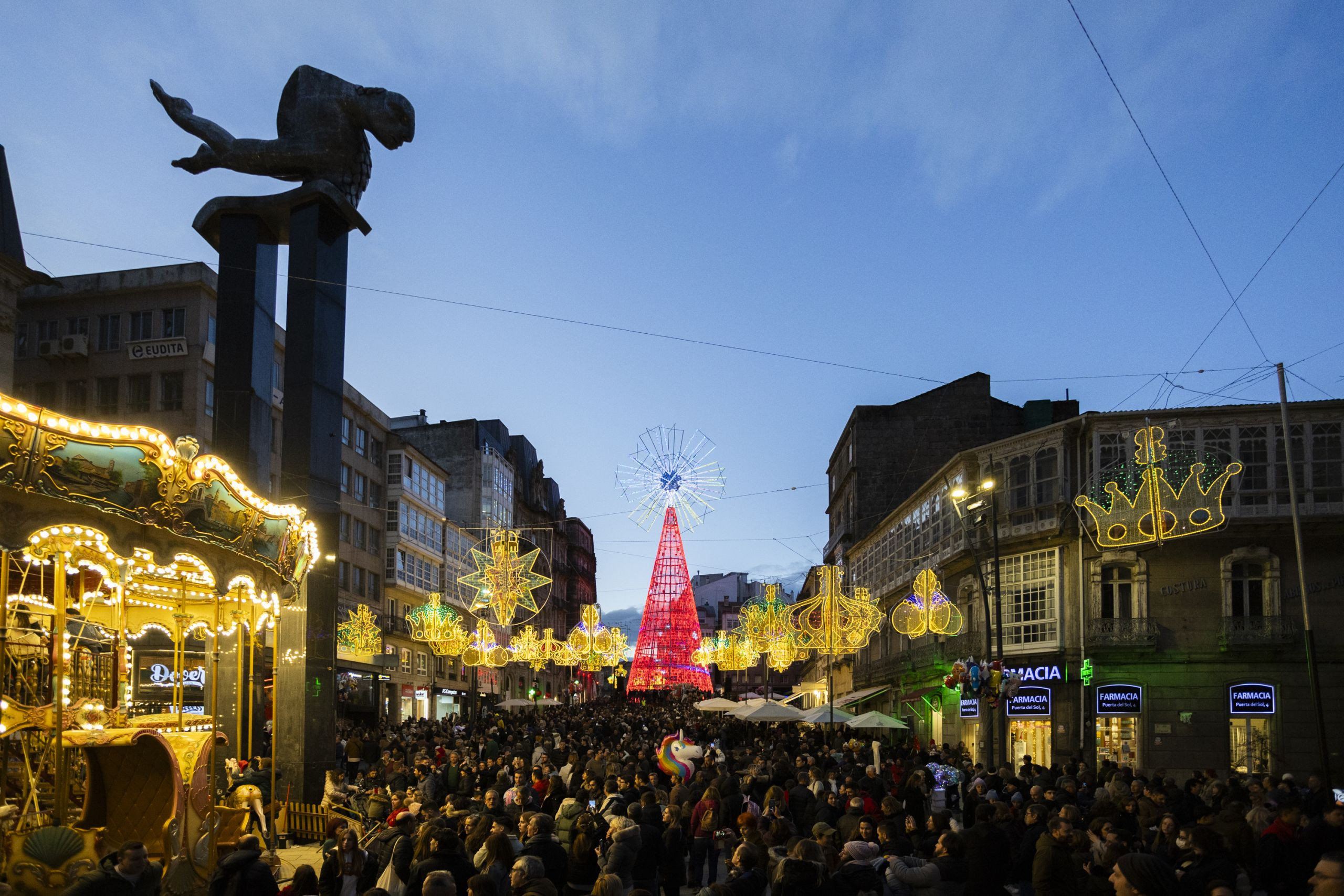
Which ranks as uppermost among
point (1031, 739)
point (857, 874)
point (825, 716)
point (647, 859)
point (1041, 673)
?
point (857, 874)

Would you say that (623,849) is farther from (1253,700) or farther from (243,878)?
(1253,700)

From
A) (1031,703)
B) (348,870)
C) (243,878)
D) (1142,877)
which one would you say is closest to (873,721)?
(1031,703)

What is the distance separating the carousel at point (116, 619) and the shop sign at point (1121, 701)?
22.0 m

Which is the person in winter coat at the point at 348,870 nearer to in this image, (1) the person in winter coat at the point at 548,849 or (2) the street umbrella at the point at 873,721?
(1) the person in winter coat at the point at 548,849

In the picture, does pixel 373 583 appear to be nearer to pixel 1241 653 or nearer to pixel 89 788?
pixel 1241 653

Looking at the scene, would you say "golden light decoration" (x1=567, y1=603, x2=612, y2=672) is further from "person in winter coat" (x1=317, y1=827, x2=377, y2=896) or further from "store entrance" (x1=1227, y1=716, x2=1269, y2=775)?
"person in winter coat" (x1=317, y1=827, x2=377, y2=896)

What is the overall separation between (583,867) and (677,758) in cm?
1051

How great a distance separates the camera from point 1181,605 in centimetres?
3080

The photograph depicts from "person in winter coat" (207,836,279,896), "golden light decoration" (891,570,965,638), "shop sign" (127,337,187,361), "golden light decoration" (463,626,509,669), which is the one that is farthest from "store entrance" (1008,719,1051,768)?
"shop sign" (127,337,187,361)

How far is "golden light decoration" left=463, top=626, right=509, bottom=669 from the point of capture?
35.9 metres

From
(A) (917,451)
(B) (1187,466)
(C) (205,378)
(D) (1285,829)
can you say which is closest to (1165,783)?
(D) (1285,829)

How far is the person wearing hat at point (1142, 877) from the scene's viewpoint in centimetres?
619

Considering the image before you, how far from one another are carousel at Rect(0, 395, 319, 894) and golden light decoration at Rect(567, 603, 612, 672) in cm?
2607

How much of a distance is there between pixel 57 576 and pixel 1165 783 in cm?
1397
